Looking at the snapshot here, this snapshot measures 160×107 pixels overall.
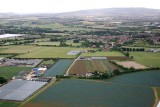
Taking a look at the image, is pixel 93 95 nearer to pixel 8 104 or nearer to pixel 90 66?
pixel 8 104

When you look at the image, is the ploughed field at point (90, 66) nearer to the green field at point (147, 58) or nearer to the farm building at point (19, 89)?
the green field at point (147, 58)

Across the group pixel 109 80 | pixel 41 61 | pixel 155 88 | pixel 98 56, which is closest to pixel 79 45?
pixel 98 56

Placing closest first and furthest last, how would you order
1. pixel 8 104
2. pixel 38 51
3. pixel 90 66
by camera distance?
pixel 8 104, pixel 90 66, pixel 38 51

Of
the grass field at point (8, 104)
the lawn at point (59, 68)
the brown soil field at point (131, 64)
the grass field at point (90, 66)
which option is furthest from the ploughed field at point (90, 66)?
the grass field at point (8, 104)

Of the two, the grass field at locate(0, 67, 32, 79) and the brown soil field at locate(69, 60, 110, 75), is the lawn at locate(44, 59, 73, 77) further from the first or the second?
the grass field at locate(0, 67, 32, 79)

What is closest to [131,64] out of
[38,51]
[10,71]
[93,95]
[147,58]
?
[147,58]

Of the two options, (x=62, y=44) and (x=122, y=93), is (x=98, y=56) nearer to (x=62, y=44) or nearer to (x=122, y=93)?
(x=62, y=44)
